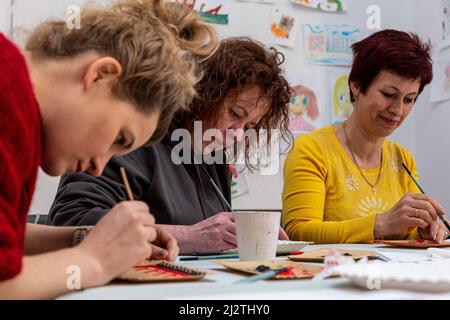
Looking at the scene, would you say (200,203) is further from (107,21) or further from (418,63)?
(418,63)

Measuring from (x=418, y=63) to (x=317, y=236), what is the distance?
64 centimetres

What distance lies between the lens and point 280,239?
117 centimetres

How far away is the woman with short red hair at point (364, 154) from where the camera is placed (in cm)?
151

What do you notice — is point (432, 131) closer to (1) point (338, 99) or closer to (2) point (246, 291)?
(1) point (338, 99)

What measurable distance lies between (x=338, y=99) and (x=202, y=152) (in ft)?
3.60

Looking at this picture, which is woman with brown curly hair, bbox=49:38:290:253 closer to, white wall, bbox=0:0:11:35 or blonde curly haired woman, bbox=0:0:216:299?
blonde curly haired woman, bbox=0:0:216:299

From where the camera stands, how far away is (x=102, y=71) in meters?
0.67

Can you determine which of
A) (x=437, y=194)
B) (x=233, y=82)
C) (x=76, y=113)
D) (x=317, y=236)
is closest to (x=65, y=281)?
(x=76, y=113)

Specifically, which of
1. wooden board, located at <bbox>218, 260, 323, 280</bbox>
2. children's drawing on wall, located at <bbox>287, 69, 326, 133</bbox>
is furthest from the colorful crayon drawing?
wooden board, located at <bbox>218, 260, 323, 280</bbox>

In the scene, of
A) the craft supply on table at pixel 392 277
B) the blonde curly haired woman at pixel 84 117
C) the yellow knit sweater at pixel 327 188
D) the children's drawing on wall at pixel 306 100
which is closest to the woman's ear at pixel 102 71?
the blonde curly haired woman at pixel 84 117

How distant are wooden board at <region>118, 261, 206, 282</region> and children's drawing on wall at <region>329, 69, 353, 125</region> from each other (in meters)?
1.64

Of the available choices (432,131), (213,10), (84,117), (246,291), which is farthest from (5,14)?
(432,131)

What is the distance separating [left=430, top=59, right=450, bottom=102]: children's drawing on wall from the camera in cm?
216

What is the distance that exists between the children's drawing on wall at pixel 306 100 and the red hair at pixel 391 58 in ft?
1.54
